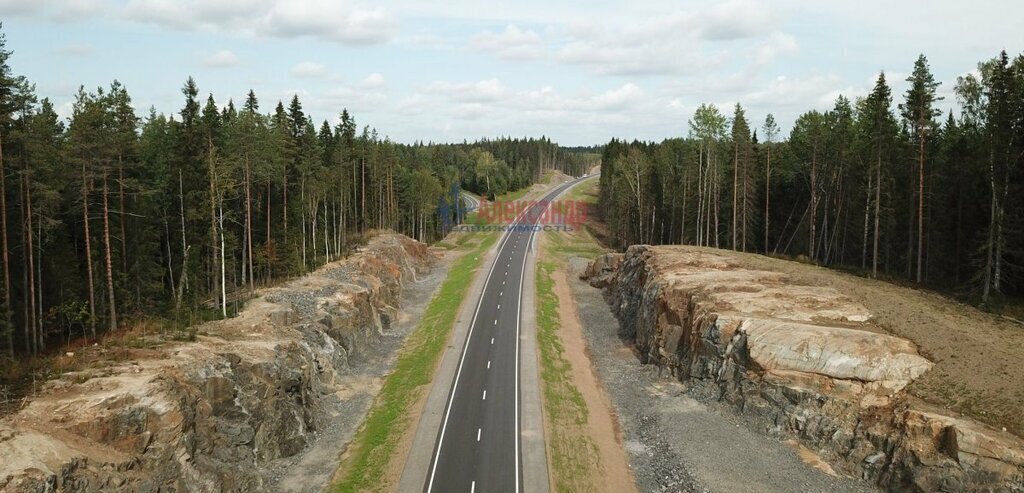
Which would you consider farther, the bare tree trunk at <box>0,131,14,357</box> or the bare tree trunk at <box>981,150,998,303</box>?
the bare tree trunk at <box>981,150,998,303</box>

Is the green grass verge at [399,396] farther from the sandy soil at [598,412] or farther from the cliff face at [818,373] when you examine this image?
the cliff face at [818,373]

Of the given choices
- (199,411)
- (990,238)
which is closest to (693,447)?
(990,238)

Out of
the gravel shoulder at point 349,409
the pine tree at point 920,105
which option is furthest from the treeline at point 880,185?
the gravel shoulder at point 349,409

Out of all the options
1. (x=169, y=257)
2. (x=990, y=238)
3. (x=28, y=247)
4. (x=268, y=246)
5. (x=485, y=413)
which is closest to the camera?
(x=28, y=247)

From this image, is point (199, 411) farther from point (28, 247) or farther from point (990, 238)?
point (990, 238)

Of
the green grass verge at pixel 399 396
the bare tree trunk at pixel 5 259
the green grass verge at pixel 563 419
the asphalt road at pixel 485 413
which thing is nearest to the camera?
the bare tree trunk at pixel 5 259

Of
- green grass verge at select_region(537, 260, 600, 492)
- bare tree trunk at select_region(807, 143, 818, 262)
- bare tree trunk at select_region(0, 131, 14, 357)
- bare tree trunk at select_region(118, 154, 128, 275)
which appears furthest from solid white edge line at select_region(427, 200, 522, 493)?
bare tree trunk at select_region(807, 143, 818, 262)

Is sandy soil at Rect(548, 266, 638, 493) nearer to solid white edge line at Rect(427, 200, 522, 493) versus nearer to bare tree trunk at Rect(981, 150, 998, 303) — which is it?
solid white edge line at Rect(427, 200, 522, 493)
